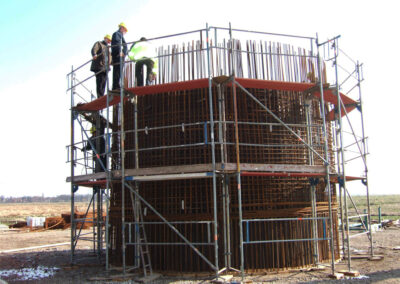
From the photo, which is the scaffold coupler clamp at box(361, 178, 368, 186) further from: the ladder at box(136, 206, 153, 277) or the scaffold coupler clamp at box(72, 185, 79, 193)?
the scaffold coupler clamp at box(72, 185, 79, 193)

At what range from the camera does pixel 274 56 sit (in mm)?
11594

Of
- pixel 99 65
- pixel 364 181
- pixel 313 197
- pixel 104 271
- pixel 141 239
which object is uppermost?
pixel 99 65

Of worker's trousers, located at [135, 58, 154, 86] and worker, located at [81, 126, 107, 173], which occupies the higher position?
worker's trousers, located at [135, 58, 154, 86]

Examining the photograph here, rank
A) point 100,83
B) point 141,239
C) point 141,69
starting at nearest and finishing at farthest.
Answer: point 141,239 → point 141,69 → point 100,83

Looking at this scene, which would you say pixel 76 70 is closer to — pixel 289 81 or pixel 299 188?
pixel 289 81

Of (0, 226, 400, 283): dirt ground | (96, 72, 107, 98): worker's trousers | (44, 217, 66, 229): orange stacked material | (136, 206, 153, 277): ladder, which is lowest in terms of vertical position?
(44, 217, 66, 229): orange stacked material

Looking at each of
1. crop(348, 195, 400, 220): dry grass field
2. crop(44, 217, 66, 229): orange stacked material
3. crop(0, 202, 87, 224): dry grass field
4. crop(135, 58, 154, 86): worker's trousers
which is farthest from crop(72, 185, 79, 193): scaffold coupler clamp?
crop(0, 202, 87, 224): dry grass field

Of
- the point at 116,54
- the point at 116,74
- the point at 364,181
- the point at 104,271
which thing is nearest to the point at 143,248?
the point at 104,271

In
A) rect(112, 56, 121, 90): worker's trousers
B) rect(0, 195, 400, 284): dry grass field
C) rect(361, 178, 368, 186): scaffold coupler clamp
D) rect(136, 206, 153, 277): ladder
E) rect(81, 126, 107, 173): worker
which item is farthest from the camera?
rect(81, 126, 107, 173): worker

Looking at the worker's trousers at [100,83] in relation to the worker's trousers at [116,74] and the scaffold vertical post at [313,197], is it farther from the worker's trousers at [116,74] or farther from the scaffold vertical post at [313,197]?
the scaffold vertical post at [313,197]

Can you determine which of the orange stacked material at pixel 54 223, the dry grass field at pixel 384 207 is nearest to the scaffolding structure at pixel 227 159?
the orange stacked material at pixel 54 223

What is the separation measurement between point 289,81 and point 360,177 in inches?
170

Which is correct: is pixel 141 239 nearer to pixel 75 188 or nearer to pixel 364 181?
pixel 75 188

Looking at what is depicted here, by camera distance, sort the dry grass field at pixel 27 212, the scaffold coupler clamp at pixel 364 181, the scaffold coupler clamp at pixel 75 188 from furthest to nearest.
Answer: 1. the dry grass field at pixel 27 212
2. the scaffold coupler clamp at pixel 75 188
3. the scaffold coupler clamp at pixel 364 181
